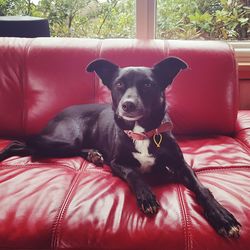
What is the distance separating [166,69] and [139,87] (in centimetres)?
17

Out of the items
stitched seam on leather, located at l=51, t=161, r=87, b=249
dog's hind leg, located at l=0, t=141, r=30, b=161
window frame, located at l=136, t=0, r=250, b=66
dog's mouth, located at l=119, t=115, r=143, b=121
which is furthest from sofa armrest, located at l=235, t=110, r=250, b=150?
dog's hind leg, located at l=0, t=141, r=30, b=161

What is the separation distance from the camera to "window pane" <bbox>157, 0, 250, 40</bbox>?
2479 millimetres

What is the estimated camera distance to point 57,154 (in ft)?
5.43

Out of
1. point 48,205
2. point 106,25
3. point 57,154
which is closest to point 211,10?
point 106,25

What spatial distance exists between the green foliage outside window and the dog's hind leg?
121cm

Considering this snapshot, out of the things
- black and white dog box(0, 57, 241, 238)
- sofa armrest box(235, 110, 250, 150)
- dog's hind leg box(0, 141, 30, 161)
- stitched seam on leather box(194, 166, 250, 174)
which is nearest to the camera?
black and white dog box(0, 57, 241, 238)

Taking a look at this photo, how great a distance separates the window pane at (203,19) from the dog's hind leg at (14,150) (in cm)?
136

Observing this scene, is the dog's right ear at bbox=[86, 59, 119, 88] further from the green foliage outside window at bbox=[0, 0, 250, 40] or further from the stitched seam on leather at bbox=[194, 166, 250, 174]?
the green foliage outside window at bbox=[0, 0, 250, 40]

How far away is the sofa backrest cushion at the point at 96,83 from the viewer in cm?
186

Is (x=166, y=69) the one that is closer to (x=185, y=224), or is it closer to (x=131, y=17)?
A: (x=185, y=224)

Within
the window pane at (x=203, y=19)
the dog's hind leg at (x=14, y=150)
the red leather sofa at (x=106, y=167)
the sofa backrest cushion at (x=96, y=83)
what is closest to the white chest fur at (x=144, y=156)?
the red leather sofa at (x=106, y=167)

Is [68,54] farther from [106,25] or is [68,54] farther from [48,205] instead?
[48,205]

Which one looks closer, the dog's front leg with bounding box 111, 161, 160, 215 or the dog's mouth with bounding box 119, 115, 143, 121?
the dog's front leg with bounding box 111, 161, 160, 215

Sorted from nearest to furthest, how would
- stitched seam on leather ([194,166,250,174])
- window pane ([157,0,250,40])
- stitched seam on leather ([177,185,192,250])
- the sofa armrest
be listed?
stitched seam on leather ([177,185,192,250]) < stitched seam on leather ([194,166,250,174]) < the sofa armrest < window pane ([157,0,250,40])
